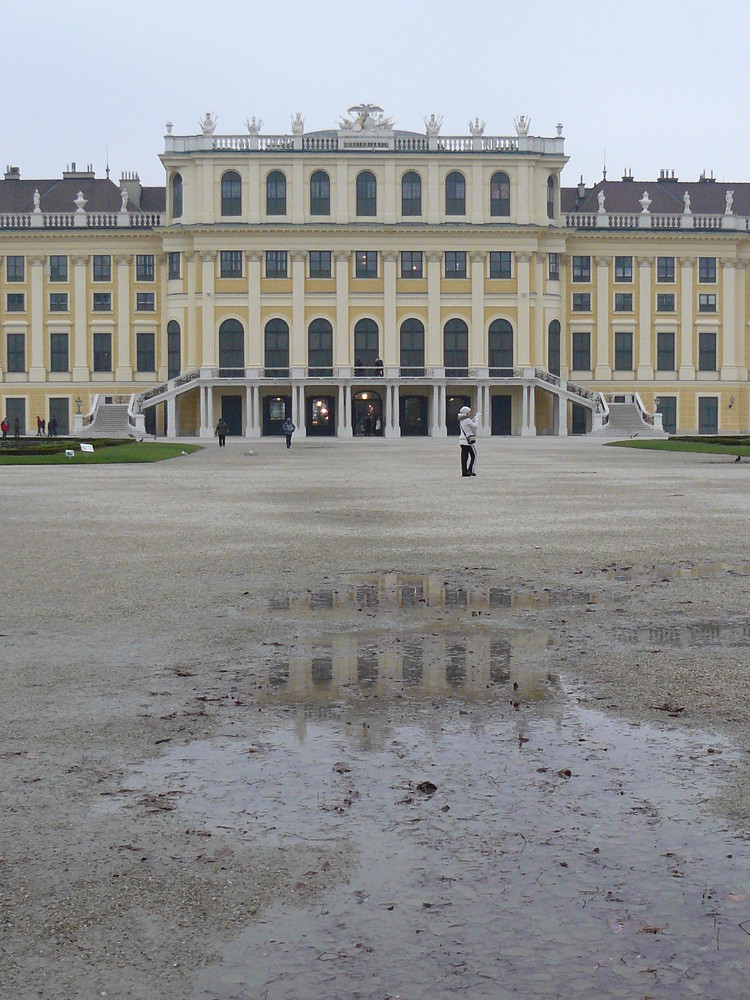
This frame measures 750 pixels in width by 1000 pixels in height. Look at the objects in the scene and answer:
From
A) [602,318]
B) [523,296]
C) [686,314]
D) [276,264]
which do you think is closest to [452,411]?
[523,296]

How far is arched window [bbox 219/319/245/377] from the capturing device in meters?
87.9

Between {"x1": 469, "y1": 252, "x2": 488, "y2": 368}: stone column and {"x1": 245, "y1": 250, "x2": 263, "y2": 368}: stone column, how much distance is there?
14.5 meters

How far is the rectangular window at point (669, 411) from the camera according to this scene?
91.7 m

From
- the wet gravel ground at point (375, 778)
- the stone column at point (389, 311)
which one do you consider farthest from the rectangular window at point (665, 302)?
the wet gravel ground at point (375, 778)

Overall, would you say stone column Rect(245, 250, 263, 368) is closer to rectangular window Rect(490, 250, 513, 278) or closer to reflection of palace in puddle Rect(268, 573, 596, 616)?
rectangular window Rect(490, 250, 513, 278)

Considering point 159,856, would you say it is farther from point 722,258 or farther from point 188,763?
point 722,258

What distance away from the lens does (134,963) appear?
3.71m

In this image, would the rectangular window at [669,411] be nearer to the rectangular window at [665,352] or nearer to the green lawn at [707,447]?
the rectangular window at [665,352]

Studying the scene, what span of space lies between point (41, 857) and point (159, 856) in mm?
415

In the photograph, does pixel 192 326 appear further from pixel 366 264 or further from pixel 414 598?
pixel 414 598

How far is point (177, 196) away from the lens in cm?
8938

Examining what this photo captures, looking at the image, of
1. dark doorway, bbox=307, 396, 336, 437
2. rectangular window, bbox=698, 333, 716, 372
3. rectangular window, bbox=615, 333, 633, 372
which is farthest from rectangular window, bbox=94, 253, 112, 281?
rectangular window, bbox=698, 333, 716, 372

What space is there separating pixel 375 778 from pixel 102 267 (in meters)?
89.3

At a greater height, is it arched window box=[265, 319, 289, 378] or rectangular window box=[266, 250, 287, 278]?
rectangular window box=[266, 250, 287, 278]
